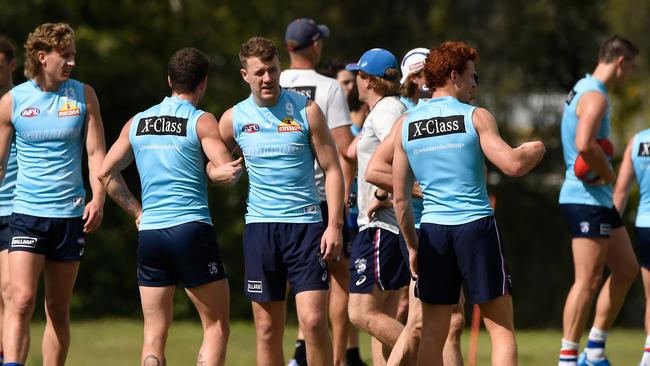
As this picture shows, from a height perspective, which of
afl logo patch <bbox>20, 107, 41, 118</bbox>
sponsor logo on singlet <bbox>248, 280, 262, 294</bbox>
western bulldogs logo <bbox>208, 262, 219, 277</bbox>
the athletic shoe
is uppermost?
afl logo patch <bbox>20, 107, 41, 118</bbox>

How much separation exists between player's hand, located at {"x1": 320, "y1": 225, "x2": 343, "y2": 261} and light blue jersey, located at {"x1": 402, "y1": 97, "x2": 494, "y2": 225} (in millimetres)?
729

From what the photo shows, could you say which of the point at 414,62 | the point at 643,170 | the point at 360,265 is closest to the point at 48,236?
the point at 360,265

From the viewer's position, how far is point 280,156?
28.7 ft

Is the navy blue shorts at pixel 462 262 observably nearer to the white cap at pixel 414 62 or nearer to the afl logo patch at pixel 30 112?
the white cap at pixel 414 62

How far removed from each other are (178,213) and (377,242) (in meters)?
1.71

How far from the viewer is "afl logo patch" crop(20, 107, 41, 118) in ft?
30.8

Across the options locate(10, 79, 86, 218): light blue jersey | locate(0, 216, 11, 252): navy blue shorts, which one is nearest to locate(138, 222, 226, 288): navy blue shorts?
locate(10, 79, 86, 218): light blue jersey

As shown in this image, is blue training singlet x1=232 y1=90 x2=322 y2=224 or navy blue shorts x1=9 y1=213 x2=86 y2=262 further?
navy blue shorts x1=9 y1=213 x2=86 y2=262

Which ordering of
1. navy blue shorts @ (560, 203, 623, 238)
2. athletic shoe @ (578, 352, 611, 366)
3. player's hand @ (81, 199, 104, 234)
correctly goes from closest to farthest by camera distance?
player's hand @ (81, 199, 104, 234) → navy blue shorts @ (560, 203, 623, 238) → athletic shoe @ (578, 352, 611, 366)

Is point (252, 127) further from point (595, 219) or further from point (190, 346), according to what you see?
point (190, 346)

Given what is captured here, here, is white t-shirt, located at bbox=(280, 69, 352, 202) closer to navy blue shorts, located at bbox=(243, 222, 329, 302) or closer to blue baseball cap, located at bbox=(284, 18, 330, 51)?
blue baseball cap, located at bbox=(284, 18, 330, 51)

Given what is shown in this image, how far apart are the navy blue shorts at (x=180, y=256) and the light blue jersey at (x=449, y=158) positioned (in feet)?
4.86

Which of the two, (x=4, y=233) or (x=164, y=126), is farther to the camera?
(x=4, y=233)

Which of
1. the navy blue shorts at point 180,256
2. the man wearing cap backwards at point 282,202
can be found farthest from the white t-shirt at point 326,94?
the navy blue shorts at point 180,256
